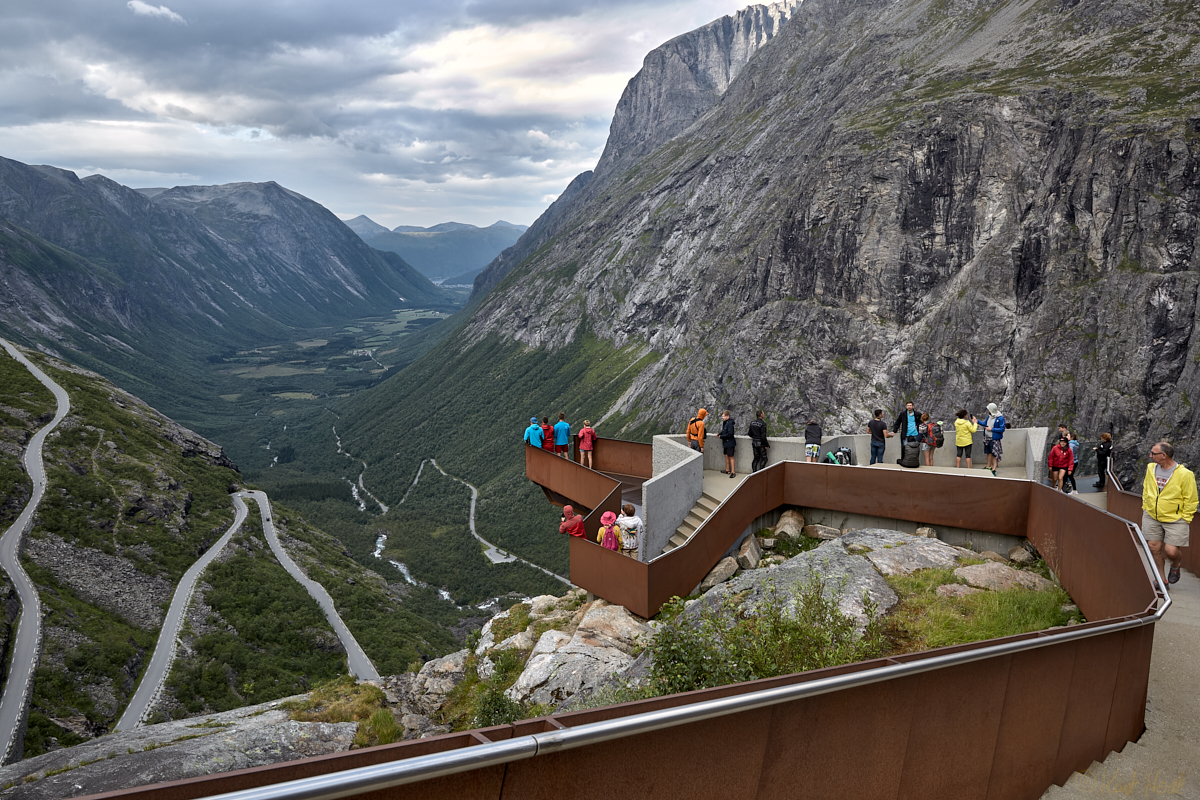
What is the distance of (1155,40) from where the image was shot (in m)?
84.4

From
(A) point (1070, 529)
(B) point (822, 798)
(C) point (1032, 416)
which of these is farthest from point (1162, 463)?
(C) point (1032, 416)

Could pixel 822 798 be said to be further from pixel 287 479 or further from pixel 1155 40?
pixel 287 479

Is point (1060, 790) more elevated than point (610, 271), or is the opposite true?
point (610, 271)

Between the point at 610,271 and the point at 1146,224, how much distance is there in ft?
448

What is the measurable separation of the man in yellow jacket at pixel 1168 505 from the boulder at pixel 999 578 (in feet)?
5.77

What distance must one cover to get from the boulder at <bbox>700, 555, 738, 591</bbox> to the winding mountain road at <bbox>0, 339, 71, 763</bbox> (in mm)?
50970

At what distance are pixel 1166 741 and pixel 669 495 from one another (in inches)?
397

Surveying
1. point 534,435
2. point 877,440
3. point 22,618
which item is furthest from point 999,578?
point 22,618

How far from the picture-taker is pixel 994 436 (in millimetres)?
18547

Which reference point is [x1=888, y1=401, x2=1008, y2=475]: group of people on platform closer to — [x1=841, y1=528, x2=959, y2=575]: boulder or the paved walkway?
[x1=841, y1=528, x2=959, y2=575]: boulder

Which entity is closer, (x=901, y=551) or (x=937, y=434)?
(x=901, y=551)

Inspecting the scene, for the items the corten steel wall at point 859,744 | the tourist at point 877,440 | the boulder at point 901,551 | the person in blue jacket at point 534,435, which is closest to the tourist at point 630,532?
the boulder at point 901,551

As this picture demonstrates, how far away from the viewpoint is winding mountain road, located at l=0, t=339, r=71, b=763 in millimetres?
46656

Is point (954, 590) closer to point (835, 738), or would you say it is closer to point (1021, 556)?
point (1021, 556)
